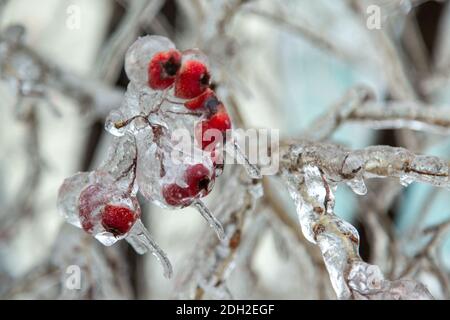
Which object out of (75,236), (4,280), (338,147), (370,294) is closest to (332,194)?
(338,147)

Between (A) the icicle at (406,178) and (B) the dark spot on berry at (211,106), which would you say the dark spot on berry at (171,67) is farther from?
(A) the icicle at (406,178)

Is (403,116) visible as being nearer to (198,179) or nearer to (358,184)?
(358,184)

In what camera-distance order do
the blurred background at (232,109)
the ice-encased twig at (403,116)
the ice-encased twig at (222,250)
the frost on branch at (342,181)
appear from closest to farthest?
the frost on branch at (342,181) → the ice-encased twig at (222,250) → the ice-encased twig at (403,116) → the blurred background at (232,109)

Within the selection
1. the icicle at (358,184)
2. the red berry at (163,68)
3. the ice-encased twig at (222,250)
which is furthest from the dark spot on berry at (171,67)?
the ice-encased twig at (222,250)

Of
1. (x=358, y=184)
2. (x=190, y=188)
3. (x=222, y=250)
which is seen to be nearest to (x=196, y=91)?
(x=190, y=188)

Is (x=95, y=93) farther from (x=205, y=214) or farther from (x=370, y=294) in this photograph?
(x=370, y=294)

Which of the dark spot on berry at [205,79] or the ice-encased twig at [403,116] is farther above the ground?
the dark spot on berry at [205,79]

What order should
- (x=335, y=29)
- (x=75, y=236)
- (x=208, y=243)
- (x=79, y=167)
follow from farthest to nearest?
(x=335, y=29)
(x=79, y=167)
(x=75, y=236)
(x=208, y=243)
